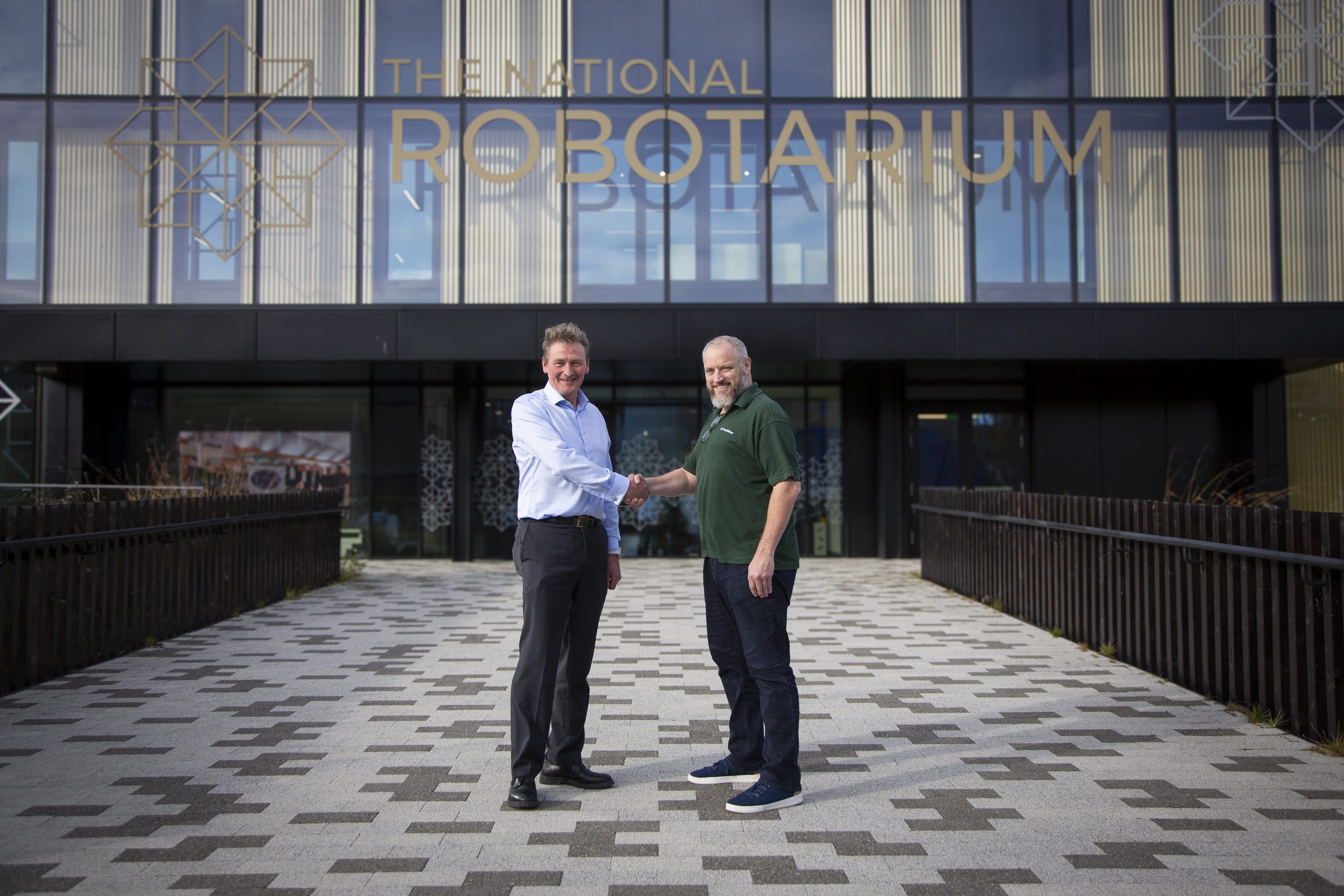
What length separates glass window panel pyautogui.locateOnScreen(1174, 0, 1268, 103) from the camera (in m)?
15.8

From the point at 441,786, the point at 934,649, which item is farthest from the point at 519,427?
the point at 934,649

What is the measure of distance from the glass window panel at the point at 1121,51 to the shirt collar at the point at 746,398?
1344 centimetres

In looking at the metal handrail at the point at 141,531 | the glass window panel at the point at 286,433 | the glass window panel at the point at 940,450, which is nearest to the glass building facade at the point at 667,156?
the glass window panel at the point at 940,450

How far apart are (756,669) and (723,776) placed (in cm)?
62

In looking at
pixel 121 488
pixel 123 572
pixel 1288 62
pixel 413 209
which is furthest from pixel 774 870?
pixel 1288 62

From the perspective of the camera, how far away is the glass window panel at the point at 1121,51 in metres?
15.9

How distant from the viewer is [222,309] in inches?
609

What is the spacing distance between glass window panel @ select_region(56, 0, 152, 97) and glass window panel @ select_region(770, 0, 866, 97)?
30.5ft

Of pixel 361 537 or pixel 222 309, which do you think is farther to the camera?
pixel 361 537

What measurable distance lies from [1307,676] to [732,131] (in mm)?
12119

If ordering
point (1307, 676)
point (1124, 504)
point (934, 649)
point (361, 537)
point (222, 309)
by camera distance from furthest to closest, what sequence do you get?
point (361, 537) < point (222, 309) < point (934, 649) < point (1124, 504) < point (1307, 676)

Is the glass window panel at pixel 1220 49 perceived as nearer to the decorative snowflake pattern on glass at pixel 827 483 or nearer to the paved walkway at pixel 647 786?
the decorative snowflake pattern on glass at pixel 827 483

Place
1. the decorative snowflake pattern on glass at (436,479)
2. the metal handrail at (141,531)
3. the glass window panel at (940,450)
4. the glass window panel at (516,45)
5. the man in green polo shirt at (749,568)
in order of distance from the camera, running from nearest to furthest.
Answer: the man in green polo shirt at (749,568), the metal handrail at (141,531), the glass window panel at (516,45), the glass window panel at (940,450), the decorative snowflake pattern on glass at (436,479)

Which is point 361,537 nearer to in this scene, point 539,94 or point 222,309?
point 222,309
